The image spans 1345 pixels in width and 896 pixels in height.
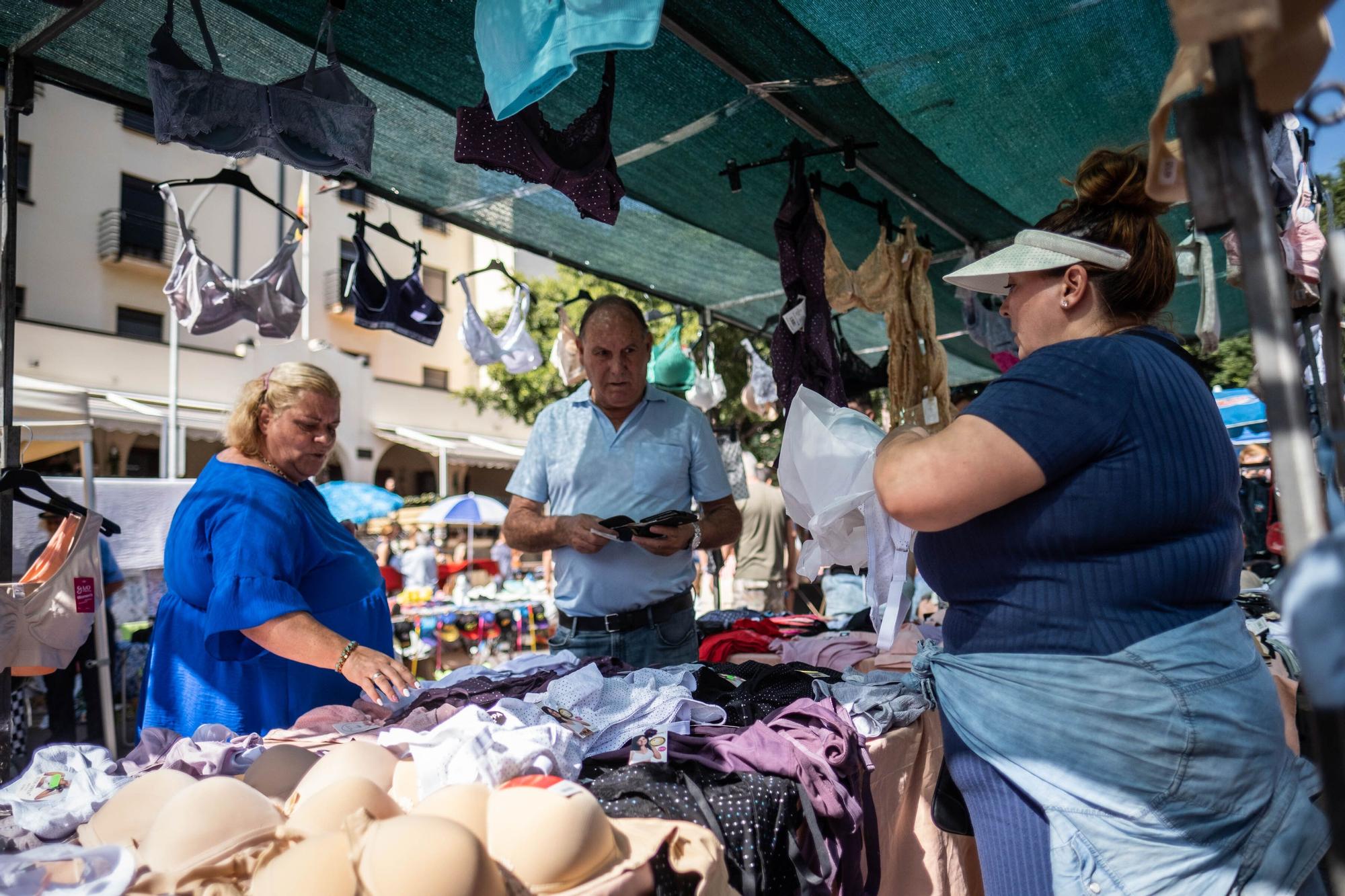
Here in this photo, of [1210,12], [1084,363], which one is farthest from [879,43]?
[1210,12]

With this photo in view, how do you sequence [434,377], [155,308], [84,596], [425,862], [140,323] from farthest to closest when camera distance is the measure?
[434,377] → [155,308] → [140,323] → [84,596] → [425,862]

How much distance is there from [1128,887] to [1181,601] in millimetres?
460

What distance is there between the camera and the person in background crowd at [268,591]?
2.18 metres

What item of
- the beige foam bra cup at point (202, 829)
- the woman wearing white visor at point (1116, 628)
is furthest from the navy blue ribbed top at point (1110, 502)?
the beige foam bra cup at point (202, 829)

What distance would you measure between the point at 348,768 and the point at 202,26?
2.62 m

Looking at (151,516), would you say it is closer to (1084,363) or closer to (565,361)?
(565,361)

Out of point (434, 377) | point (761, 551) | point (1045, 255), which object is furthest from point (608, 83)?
point (434, 377)

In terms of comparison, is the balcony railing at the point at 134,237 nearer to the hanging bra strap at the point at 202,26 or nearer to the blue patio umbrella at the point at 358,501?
the blue patio umbrella at the point at 358,501

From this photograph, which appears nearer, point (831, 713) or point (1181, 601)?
point (1181, 601)

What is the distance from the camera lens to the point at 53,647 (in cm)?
355

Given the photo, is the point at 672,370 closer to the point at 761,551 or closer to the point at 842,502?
the point at 761,551

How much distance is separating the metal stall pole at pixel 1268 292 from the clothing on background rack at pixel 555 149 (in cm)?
248

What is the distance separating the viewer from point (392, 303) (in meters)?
6.47

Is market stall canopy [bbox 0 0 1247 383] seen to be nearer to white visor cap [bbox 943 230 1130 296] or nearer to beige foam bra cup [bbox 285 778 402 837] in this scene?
white visor cap [bbox 943 230 1130 296]
